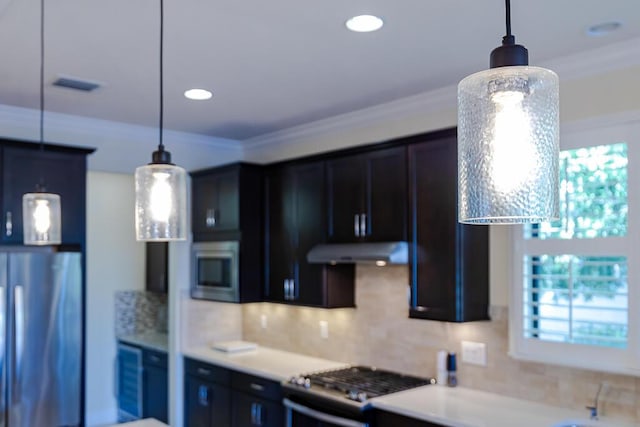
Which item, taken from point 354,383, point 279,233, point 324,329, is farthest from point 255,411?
point 279,233

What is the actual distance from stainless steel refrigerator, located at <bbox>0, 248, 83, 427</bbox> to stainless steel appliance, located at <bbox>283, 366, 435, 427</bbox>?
148 centimetres

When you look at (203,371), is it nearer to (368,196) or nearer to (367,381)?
(367,381)

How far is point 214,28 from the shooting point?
2559 mm

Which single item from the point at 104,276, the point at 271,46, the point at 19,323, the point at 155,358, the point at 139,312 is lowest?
the point at 155,358

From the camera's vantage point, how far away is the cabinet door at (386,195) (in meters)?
3.54

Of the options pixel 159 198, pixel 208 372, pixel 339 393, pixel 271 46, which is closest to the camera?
pixel 159 198

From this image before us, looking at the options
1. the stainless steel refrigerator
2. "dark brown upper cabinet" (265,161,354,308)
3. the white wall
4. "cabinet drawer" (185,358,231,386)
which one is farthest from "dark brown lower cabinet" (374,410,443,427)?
the white wall

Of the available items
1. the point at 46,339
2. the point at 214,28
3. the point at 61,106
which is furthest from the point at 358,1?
the point at 46,339

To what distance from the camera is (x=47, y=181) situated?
3.86m

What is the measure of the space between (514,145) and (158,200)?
3.81 feet

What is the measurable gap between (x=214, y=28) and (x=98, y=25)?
1.64ft

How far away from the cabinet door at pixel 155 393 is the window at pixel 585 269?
3.22m

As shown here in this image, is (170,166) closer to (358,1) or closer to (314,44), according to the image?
(358,1)

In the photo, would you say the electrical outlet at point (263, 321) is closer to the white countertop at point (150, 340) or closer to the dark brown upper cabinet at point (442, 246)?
the white countertop at point (150, 340)
